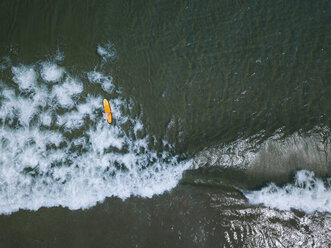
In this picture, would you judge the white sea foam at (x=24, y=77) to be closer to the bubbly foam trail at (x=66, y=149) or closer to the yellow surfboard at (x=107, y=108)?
the bubbly foam trail at (x=66, y=149)

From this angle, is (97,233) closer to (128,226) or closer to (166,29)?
(128,226)

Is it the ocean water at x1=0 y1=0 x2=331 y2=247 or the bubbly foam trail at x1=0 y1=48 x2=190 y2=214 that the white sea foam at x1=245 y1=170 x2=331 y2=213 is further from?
the bubbly foam trail at x1=0 y1=48 x2=190 y2=214

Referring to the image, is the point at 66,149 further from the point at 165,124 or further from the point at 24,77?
the point at 165,124

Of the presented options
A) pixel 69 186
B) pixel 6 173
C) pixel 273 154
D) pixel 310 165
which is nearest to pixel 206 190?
pixel 273 154

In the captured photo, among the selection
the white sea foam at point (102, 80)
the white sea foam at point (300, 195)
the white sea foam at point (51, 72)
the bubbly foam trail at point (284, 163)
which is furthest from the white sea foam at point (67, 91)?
the white sea foam at point (300, 195)

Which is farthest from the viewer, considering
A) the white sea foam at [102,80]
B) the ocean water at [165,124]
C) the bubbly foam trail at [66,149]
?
the white sea foam at [102,80]

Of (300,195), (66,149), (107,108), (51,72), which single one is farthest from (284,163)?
(51,72)
